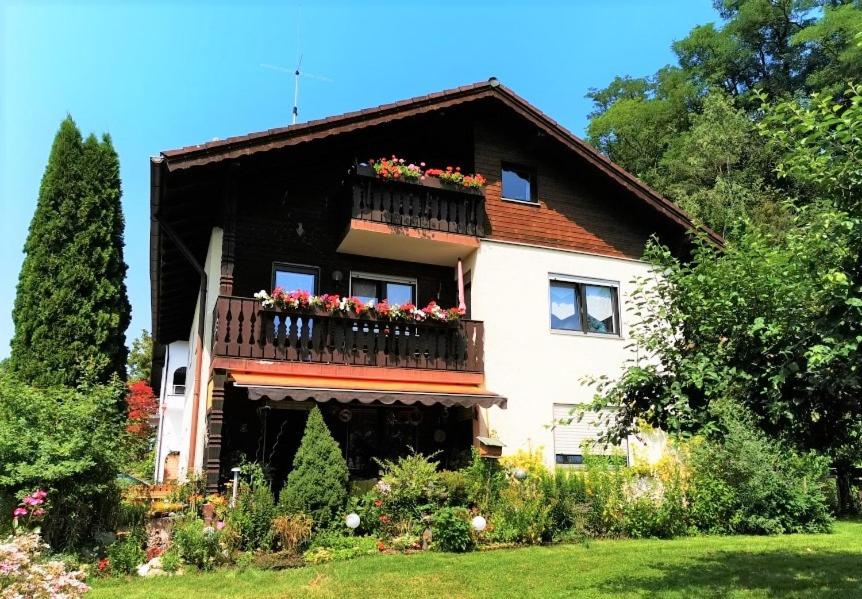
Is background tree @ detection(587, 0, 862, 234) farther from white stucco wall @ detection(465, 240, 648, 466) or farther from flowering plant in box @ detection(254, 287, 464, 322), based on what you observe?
flowering plant in box @ detection(254, 287, 464, 322)

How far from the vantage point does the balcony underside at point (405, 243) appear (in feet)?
52.6

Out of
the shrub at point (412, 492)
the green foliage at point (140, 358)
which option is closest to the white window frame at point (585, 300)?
the shrub at point (412, 492)

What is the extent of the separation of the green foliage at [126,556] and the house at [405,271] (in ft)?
7.25

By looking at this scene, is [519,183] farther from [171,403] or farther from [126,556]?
[171,403]

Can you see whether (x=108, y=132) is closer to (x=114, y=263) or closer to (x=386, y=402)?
(x=114, y=263)

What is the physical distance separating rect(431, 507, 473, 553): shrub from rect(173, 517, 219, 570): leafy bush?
12.7 feet

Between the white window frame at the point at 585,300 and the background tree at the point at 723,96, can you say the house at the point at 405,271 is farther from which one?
the background tree at the point at 723,96

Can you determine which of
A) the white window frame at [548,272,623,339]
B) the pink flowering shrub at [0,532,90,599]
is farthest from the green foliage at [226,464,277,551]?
the white window frame at [548,272,623,339]

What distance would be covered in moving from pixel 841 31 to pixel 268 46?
31808 mm

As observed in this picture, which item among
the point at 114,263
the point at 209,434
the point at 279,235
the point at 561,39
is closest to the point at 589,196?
the point at 561,39

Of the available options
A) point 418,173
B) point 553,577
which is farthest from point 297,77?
point 553,577

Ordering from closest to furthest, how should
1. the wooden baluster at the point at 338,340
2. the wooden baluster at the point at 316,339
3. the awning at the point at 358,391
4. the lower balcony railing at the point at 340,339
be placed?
the awning at the point at 358,391
the lower balcony railing at the point at 340,339
the wooden baluster at the point at 316,339
the wooden baluster at the point at 338,340

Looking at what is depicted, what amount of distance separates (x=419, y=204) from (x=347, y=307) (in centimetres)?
345

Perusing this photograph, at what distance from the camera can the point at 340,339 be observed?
49.4 feet
